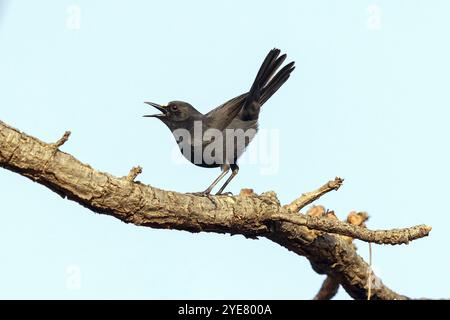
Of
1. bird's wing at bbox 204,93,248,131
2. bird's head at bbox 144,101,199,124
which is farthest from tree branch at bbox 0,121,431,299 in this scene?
bird's head at bbox 144,101,199,124

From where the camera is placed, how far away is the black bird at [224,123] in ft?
27.3

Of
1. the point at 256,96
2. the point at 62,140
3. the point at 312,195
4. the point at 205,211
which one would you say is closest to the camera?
the point at 62,140

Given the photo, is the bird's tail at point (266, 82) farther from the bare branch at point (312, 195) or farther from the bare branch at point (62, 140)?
the bare branch at point (62, 140)

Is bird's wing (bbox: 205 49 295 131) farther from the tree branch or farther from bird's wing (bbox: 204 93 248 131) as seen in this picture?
the tree branch

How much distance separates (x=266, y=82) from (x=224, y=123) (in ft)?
3.06

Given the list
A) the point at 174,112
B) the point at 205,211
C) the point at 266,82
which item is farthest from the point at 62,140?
the point at 266,82

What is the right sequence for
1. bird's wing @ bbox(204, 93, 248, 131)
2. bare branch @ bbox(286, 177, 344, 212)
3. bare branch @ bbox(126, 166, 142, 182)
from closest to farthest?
bare branch @ bbox(126, 166, 142, 182) → bare branch @ bbox(286, 177, 344, 212) → bird's wing @ bbox(204, 93, 248, 131)

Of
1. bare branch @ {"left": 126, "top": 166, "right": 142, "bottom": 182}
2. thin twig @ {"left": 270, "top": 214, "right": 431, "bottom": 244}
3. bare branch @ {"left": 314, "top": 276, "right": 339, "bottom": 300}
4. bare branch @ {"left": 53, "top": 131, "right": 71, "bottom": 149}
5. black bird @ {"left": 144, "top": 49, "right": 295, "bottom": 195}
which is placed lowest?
bare branch @ {"left": 314, "top": 276, "right": 339, "bottom": 300}

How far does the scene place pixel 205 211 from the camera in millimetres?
5820

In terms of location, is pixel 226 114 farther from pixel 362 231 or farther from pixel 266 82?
pixel 362 231

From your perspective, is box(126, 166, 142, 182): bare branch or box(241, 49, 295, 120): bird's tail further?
box(241, 49, 295, 120): bird's tail

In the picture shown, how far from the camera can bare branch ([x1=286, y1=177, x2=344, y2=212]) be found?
6230 mm

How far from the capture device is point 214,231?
6.08 m
